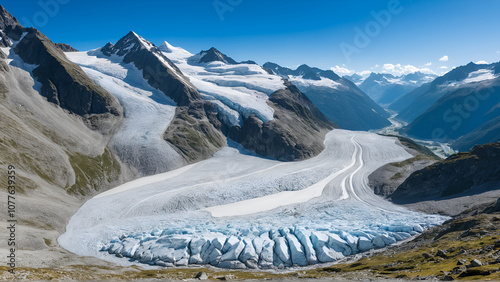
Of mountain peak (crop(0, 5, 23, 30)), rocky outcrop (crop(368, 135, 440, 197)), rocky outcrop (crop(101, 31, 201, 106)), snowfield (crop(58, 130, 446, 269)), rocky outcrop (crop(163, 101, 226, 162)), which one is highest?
mountain peak (crop(0, 5, 23, 30))

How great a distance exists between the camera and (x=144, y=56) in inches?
7431

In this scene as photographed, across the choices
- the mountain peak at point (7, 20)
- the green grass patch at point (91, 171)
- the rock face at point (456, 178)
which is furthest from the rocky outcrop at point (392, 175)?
the mountain peak at point (7, 20)

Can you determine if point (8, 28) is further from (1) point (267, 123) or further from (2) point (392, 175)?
(2) point (392, 175)

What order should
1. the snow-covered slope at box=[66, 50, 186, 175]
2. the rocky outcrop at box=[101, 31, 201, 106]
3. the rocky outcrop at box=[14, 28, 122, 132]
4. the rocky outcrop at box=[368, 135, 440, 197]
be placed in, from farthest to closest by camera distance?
the rocky outcrop at box=[101, 31, 201, 106], the rocky outcrop at box=[14, 28, 122, 132], the snow-covered slope at box=[66, 50, 186, 175], the rocky outcrop at box=[368, 135, 440, 197]

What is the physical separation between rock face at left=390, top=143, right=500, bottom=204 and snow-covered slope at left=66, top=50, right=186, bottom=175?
256 ft

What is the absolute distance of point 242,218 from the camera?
234ft

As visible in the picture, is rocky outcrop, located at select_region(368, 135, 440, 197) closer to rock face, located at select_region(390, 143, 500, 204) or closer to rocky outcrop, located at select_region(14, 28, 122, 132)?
rock face, located at select_region(390, 143, 500, 204)

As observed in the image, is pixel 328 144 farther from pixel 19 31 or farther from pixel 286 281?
pixel 19 31

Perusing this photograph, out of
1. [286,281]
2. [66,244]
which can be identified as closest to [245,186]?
[66,244]

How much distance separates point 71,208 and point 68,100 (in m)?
66.2

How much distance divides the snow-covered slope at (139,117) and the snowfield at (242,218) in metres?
8.41

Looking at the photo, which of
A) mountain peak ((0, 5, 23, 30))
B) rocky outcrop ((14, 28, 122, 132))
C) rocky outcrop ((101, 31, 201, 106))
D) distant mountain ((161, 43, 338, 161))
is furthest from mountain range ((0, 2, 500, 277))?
rocky outcrop ((101, 31, 201, 106))

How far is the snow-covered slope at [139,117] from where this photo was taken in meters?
105

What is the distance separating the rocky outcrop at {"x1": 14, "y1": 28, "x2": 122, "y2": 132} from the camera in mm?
116812
